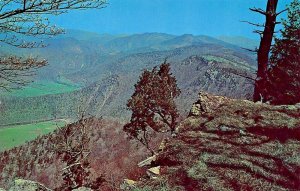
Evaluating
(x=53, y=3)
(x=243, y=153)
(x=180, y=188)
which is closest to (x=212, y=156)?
(x=243, y=153)

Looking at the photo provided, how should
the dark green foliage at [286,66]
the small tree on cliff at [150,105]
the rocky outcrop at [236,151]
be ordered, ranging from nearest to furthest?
the rocky outcrop at [236,151], the dark green foliage at [286,66], the small tree on cliff at [150,105]

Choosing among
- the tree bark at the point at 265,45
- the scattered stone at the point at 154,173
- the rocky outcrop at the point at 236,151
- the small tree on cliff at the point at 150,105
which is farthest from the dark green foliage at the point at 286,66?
the small tree on cliff at the point at 150,105

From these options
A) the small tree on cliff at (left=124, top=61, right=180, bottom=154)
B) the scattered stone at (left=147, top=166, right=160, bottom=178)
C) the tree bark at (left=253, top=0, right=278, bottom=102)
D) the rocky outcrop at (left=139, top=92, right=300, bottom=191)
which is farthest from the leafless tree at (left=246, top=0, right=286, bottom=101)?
the small tree on cliff at (left=124, top=61, right=180, bottom=154)

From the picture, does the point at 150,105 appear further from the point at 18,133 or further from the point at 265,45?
the point at 18,133

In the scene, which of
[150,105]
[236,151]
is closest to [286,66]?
[236,151]

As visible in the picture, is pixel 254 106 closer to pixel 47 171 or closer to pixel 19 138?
pixel 47 171

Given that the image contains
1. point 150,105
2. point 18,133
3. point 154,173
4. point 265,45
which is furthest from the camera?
point 18,133

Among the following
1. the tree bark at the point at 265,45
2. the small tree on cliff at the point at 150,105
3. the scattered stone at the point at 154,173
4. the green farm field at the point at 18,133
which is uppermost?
the tree bark at the point at 265,45

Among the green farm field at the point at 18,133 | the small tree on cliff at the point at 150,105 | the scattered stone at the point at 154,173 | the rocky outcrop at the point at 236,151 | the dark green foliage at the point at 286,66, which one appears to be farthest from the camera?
the green farm field at the point at 18,133

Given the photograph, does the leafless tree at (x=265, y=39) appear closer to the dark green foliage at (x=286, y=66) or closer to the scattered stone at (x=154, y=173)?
the dark green foliage at (x=286, y=66)
